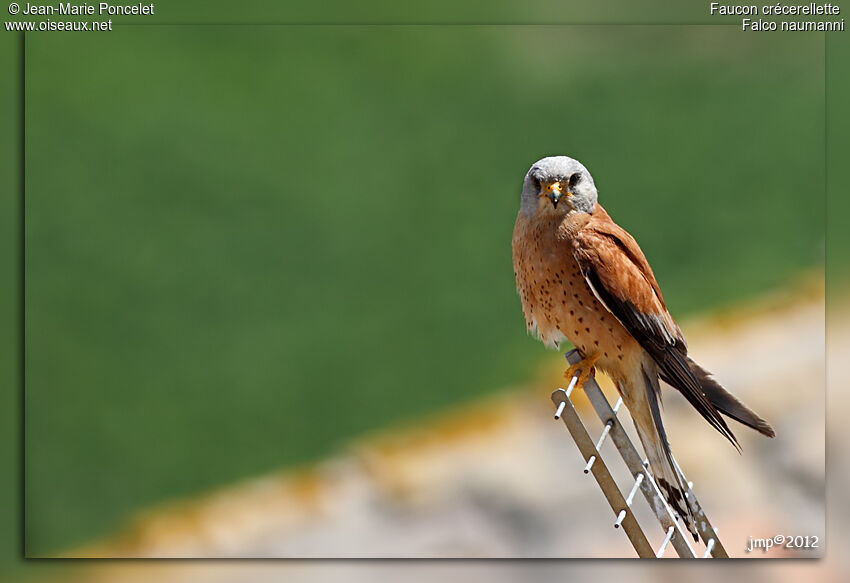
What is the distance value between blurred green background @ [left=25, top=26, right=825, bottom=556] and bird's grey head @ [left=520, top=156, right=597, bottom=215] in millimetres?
331

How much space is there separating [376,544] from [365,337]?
58cm

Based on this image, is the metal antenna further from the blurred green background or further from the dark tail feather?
the blurred green background

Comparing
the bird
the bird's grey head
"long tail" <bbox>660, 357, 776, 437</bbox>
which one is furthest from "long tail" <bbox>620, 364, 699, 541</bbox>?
the bird's grey head

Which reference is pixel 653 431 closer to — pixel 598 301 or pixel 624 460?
pixel 624 460

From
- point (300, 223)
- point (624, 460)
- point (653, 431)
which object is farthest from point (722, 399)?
point (300, 223)

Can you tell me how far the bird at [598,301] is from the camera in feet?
9.32

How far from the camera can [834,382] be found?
318cm

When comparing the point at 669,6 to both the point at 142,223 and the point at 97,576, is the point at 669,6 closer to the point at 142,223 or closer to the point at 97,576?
the point at 142,223

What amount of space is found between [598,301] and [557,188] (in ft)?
0.99

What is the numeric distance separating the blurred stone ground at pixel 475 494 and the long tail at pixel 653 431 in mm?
278

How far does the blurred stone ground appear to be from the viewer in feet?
10.4

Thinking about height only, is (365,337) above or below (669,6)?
below

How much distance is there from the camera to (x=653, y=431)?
291 centimetres

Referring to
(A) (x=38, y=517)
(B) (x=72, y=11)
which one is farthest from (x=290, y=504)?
(B) (x=72, y=11)
